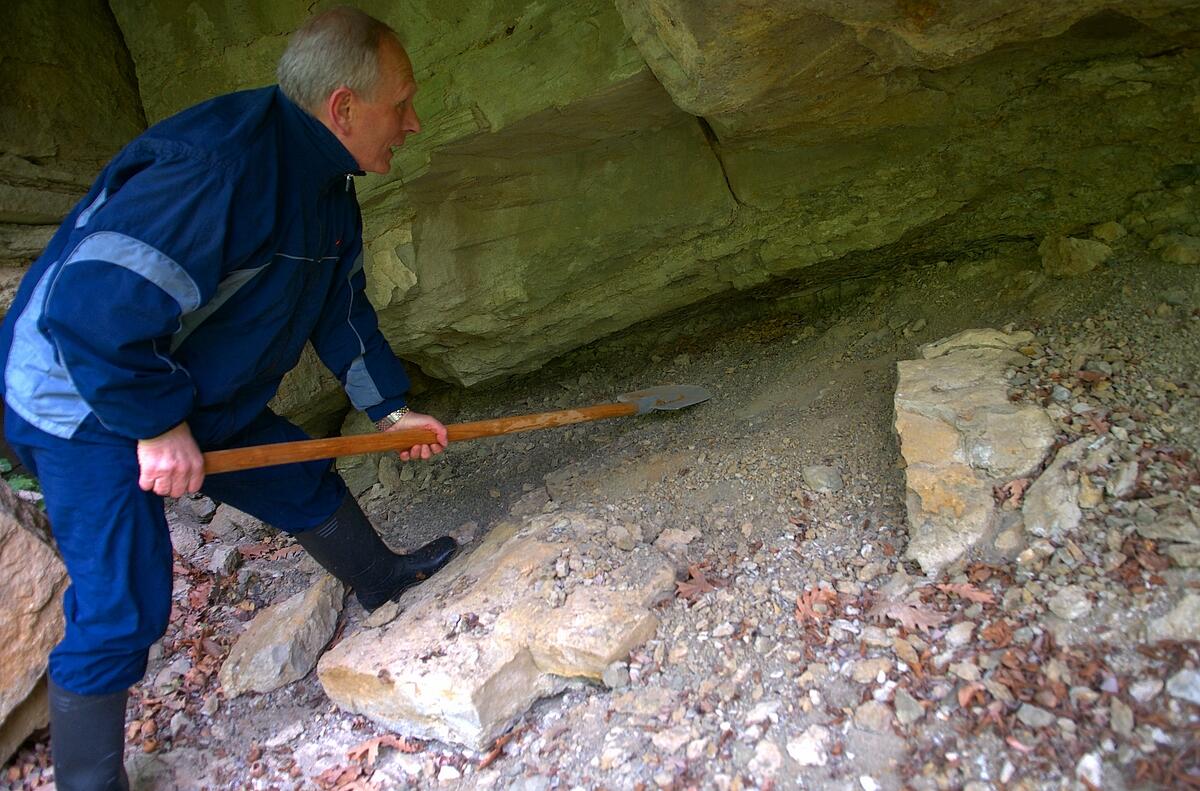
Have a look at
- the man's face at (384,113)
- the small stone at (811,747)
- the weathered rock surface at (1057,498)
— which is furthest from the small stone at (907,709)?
the man's face at (384,113)

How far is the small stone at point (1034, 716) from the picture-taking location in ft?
5.72

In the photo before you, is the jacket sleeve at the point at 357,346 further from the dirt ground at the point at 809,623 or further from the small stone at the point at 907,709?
the small stone at the point at 907,709

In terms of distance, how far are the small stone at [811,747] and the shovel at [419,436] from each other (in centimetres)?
164

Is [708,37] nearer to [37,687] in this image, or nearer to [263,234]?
[263,234]

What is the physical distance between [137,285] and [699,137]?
8.16 ft

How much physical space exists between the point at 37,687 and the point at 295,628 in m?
0.83

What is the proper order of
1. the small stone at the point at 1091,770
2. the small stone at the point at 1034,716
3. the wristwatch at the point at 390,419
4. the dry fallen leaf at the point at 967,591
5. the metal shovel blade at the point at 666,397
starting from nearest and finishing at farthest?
the small stone at the point at 1091,770 < the small stone at the point at 1034,716 < the dry fallen leaf at the point at 967,591 < the wristwatch at the point at 390,419 < the metal shovel blade at the point at 666,397

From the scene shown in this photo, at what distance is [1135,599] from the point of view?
6.22 ft

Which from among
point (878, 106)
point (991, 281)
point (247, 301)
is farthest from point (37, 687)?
point (991, 281)

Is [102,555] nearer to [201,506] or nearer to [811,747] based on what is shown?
[811,747]

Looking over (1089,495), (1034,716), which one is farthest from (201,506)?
(1089,495)

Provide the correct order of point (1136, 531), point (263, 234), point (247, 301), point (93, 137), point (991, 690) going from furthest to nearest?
point (93, 137) → point (247, 301) → point (263, 234) → point (1136, 531) → point (991, 690)

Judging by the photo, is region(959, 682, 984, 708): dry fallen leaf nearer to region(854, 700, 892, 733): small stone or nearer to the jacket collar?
region(854, 700, 892, 733): small stone

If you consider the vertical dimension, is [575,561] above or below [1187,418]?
above
